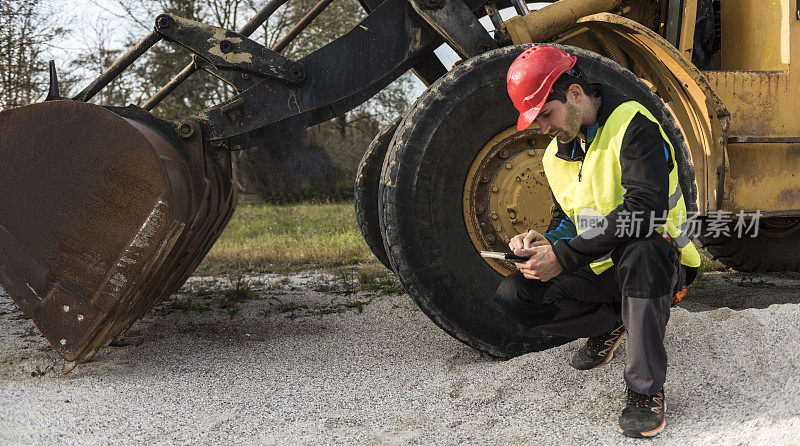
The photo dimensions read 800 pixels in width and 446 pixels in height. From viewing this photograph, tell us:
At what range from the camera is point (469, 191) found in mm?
3361

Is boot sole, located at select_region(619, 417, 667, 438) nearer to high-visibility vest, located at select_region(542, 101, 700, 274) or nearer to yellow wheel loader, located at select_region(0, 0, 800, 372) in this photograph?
high-visibility vest, located at select_region(542, 101, 700, 274)

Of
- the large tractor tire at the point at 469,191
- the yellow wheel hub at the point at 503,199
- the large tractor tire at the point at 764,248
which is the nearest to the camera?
the large tractor tire at the point at 469,191

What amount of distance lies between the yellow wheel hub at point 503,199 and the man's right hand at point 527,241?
619 mm

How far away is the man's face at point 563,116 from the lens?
A: 2.45 m

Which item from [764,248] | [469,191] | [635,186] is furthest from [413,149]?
[764,248]

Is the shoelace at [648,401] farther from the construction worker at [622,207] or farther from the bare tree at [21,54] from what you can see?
the bare tree at [21,54]

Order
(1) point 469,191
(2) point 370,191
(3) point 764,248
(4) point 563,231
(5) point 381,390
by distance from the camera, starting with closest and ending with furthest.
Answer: (4) point 563,231
(5) point 381,390
(1) point 469,191
(2) point 370,191
(3) point 764,248

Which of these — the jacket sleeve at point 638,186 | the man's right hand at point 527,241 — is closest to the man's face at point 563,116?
the jacket sleeve at point 638,186

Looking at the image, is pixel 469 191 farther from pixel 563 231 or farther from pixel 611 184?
pixel 611 184

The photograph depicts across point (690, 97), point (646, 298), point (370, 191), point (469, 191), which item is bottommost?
point (646, 298)

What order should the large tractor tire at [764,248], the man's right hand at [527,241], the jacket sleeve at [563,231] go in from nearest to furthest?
the man's right hand at [527,241], the jacket sleeve at [563,231], the large tractor tire at [764,248]

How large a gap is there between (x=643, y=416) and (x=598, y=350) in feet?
1.89

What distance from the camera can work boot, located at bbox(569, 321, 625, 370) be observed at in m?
2.92

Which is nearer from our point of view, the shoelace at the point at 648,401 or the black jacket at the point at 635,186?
the black jacket at the point at 635,186
